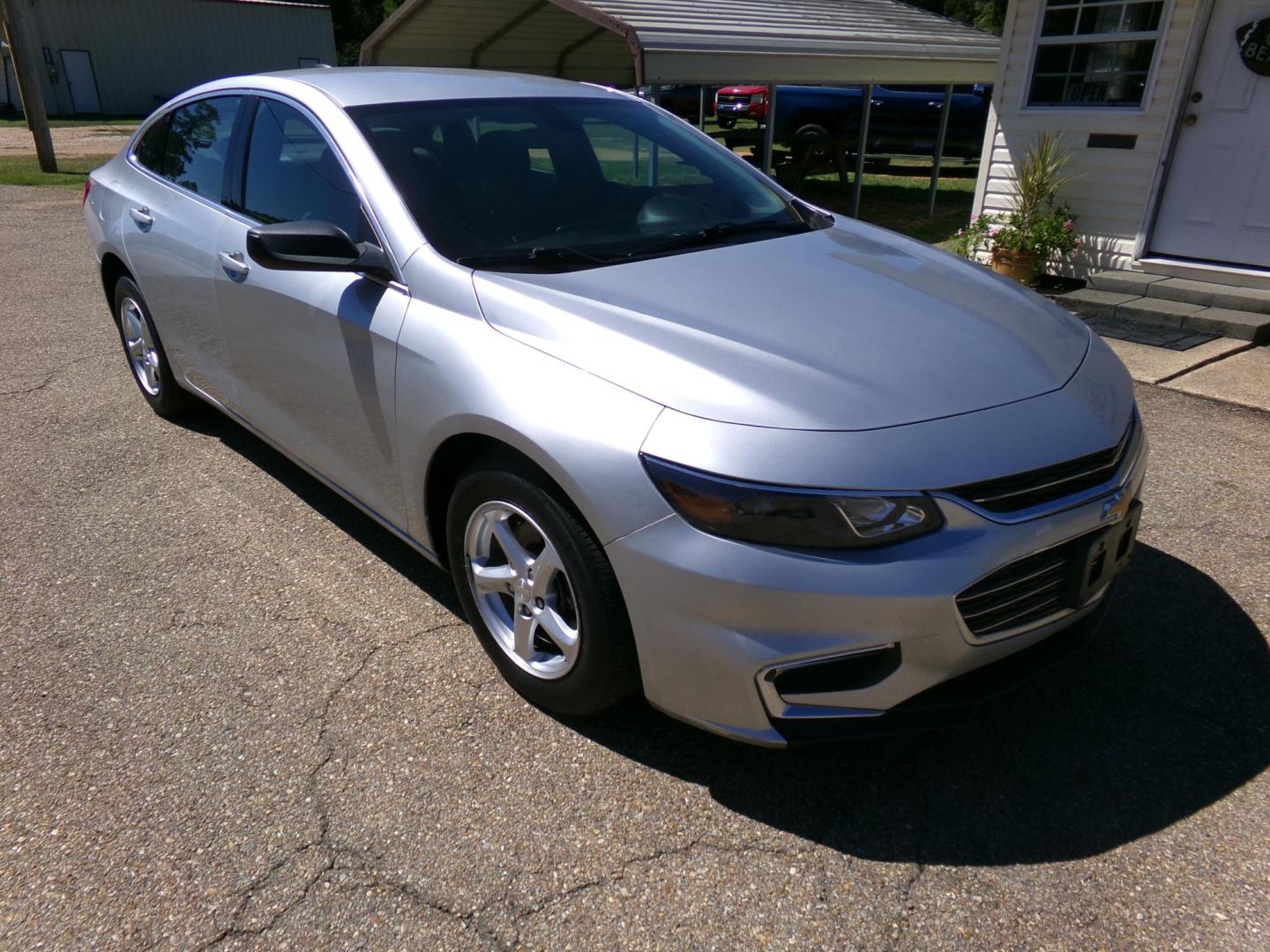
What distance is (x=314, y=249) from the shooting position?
2.71m

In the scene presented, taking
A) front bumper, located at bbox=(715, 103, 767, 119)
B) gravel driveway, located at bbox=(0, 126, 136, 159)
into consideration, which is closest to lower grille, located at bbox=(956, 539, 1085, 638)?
front bumper, located at bbox=(715, 103, 767, 119)

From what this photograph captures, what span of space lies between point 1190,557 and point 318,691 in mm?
3117

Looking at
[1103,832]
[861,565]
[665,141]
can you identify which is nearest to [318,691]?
[861,565]

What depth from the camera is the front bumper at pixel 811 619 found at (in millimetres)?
1993

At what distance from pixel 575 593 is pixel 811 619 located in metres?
0.61

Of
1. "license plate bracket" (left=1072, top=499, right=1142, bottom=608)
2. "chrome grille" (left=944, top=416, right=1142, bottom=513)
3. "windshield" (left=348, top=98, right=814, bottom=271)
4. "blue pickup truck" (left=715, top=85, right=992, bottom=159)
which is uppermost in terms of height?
"windshield" (left=348, top=98, right=814, bottom=271)

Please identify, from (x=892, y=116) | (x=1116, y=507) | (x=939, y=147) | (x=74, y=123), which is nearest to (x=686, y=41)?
(x=939, y=147)

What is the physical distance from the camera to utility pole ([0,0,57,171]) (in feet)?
46.3

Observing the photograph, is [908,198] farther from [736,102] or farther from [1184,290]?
[736,102]

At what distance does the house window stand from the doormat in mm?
1760

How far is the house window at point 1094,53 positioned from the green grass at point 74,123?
25021 millimetres

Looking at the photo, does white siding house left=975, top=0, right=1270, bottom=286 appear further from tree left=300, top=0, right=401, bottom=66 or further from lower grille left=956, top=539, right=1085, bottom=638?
tree left=300, top=0, right=401, bottom=66

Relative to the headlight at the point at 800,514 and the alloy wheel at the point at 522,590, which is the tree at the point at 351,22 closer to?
the alloy wheel at the point at 522,590

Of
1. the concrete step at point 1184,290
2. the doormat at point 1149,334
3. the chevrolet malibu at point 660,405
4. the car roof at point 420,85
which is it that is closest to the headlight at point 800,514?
the chevrolet malibu at point 660,405
